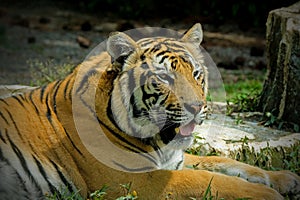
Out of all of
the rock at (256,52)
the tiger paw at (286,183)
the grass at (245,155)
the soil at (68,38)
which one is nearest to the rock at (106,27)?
the soil at (68,38)

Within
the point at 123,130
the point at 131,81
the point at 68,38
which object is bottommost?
the point at 68,38

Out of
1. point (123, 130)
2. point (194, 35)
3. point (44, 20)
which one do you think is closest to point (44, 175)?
point (123, 130)

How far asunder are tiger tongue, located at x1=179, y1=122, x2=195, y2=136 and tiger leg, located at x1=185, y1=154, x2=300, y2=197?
1.65ft

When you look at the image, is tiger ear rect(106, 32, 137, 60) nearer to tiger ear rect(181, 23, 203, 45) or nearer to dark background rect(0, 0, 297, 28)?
tiger ear rect(181, 23, 203, 45)

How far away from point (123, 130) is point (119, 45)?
19.3 inches

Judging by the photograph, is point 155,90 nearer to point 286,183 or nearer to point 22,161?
point 22,161

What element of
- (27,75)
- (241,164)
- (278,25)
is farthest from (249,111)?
(27,75)

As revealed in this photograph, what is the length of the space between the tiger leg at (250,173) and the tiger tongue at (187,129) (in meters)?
0.50

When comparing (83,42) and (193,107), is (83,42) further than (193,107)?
Yes

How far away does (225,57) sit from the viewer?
28.9 feet

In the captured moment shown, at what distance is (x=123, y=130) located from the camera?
3.58 meters

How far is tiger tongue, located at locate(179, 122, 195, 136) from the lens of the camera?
139 inches

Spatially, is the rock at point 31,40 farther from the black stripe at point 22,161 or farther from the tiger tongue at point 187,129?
the tiger tongue at point 187,129

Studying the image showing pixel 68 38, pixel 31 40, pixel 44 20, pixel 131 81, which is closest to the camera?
pixel 131 81
